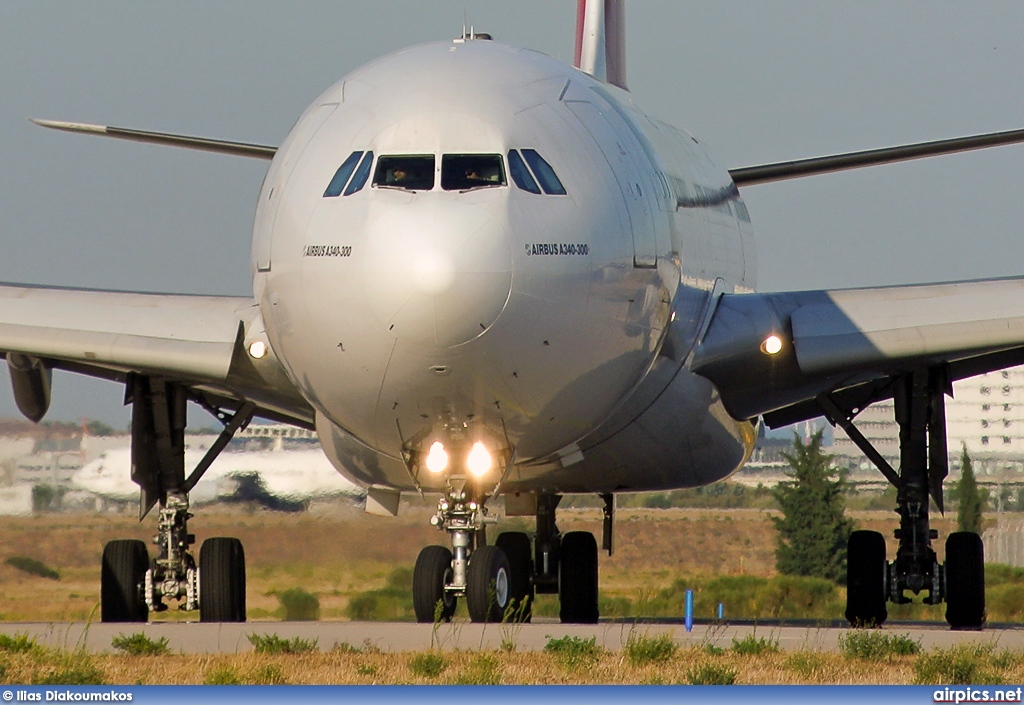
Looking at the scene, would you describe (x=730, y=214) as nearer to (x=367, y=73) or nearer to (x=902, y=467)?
(x=902, y=467)

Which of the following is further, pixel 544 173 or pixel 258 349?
pixel 258 349

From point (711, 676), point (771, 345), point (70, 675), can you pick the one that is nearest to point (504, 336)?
point (711, 676)

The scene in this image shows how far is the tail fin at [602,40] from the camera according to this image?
24844mm

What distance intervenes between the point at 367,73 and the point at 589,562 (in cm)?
697

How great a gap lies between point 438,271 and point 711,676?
133 inches

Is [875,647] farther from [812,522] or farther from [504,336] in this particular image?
[812,522]

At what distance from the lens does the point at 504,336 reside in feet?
42.3

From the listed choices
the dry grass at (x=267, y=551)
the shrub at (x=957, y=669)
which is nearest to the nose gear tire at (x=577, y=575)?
the dry grass at (x=267, y=551)

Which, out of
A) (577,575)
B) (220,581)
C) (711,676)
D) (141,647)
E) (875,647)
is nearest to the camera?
(711,676)

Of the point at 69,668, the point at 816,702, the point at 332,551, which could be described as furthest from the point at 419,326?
the point at 332,551

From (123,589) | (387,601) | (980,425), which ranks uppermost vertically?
(980,425)

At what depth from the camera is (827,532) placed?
31.2 metres

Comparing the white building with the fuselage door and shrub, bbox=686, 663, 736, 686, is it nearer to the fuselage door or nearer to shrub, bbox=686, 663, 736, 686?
the fuselage door

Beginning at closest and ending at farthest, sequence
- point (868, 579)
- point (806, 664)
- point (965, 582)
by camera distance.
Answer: point (806, 664), point (965, 582), point (868, 579)
